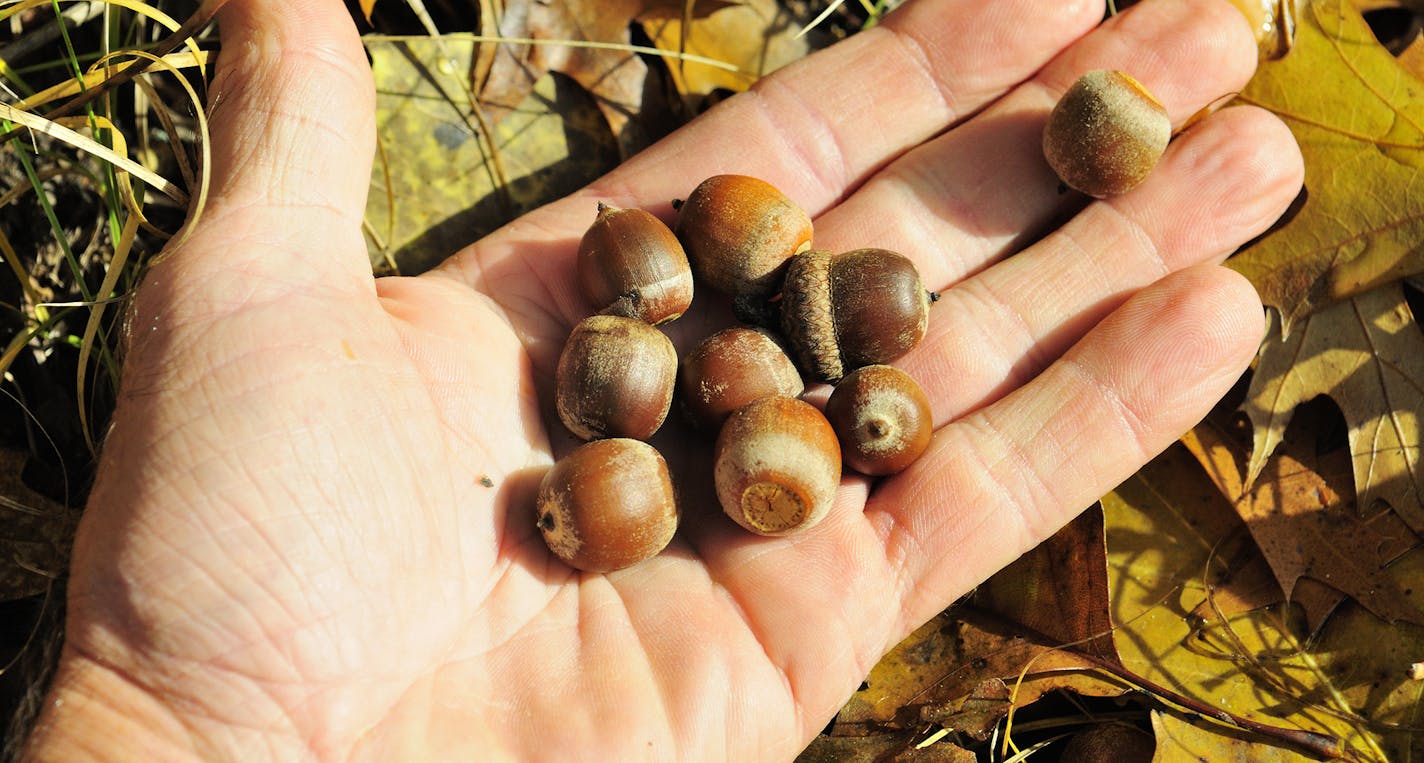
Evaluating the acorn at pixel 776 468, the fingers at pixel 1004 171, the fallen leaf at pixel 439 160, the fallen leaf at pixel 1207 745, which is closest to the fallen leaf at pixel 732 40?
the fallen leaf at pixel 439 160

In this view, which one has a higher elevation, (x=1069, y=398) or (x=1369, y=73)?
(x=1369, y=73)

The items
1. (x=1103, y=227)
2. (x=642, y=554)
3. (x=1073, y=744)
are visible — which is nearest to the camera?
(x=642, y=554)

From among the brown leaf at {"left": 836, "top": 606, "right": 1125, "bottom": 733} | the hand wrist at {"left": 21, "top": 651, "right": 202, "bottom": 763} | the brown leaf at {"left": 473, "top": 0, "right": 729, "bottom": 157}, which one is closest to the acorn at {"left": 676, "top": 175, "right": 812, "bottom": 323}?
the brown leaf at {"left": 473, "top": 0, "right": 729, "bottom": 157}

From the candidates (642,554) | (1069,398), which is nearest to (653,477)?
(642,554)

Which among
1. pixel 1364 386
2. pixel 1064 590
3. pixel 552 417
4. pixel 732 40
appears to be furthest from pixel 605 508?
pixel 1364 386

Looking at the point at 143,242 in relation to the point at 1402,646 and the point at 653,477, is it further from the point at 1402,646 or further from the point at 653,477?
the point at 1402,646

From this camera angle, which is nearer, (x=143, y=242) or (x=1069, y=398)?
(x=1069, y=398)
